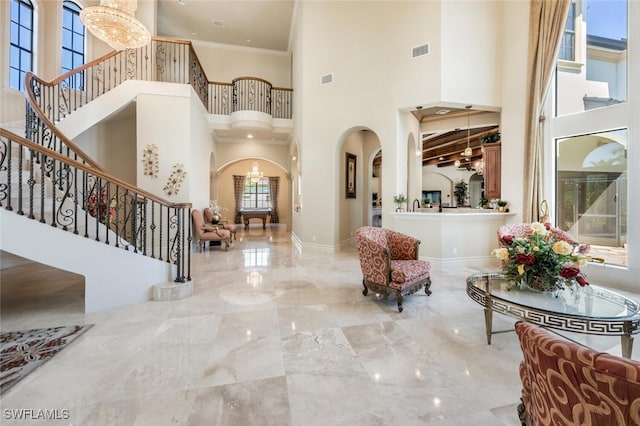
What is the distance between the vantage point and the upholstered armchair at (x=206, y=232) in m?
6.73

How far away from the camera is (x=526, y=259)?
232cm

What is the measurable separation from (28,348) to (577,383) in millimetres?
3713

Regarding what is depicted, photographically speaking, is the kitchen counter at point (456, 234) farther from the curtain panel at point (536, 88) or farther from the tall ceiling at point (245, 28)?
the tall ceiling at point (245, 28)

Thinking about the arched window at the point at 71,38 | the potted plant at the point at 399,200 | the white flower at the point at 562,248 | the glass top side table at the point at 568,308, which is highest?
the arched window at the point at 71,38

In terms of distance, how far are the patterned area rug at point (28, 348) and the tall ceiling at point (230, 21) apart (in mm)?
8621

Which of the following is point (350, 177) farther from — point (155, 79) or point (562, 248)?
point (155, 79)

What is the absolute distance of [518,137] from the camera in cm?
533

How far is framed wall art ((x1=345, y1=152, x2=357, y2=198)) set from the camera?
7.30 m

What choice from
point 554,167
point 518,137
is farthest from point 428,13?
point 554,167

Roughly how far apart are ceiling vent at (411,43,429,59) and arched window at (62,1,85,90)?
7607mm

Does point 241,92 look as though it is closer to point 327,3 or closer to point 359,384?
point 327,3

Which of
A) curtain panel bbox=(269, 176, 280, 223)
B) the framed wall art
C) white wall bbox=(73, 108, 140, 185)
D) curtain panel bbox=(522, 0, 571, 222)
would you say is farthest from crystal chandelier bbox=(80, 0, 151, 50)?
curtain panel bbox=(269, 176, 280, 223)

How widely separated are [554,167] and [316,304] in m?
5.16

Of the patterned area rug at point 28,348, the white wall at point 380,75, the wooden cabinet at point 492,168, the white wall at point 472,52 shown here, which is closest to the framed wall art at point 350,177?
the white wall at point 380,75
